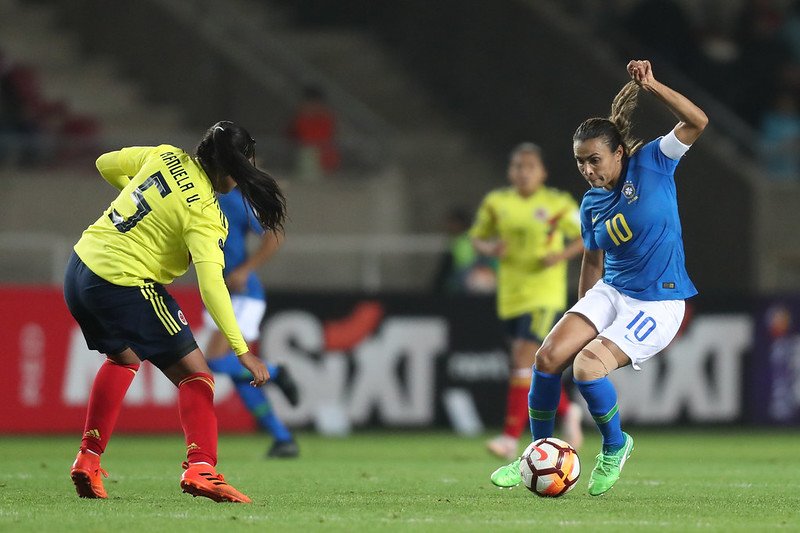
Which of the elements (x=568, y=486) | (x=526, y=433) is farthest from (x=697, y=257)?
(x=568, y=486)

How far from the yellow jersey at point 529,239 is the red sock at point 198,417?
15.9ft

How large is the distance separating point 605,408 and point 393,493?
4.27ft

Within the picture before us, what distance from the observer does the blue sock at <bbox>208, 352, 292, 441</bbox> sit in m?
11.8

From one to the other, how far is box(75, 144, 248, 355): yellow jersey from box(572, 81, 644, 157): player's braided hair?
6.75 ft

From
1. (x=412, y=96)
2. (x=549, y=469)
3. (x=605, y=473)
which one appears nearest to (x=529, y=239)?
(x=605, y=473)

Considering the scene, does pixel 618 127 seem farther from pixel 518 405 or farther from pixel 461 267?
pixel 461 267

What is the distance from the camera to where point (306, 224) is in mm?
18359

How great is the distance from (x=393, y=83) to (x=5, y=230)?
643 centimetres

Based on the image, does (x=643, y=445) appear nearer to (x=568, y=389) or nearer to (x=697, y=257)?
(x=568, y=389)

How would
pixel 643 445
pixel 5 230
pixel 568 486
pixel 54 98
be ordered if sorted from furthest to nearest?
1. pixel 54 98
2. pixel 5 230
3. pixel 643 445
4. pixel 568 486

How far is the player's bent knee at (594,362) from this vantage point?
27.6ft

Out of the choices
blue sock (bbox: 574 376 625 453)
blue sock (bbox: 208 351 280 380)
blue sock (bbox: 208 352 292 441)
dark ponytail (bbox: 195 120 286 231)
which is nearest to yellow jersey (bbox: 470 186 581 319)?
blue sock (bbox: 208 352 292 441)

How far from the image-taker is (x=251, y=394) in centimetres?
1199

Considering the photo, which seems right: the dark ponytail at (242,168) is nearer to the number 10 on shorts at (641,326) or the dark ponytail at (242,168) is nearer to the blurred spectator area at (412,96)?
the number 10 on shorts at (641,326)
